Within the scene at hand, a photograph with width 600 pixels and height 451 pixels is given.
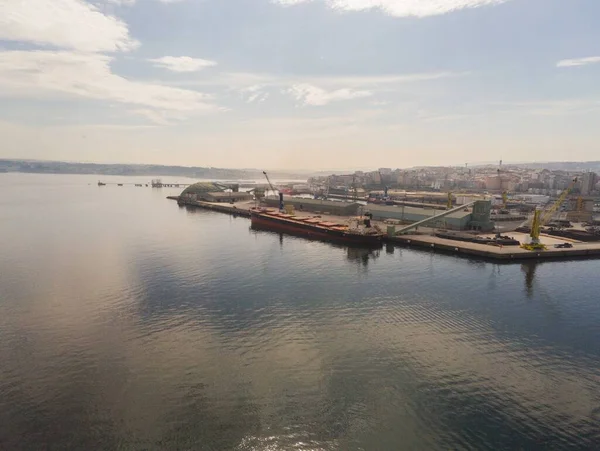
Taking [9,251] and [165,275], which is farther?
[9,251]

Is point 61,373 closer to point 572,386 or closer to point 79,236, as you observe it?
point 572,386

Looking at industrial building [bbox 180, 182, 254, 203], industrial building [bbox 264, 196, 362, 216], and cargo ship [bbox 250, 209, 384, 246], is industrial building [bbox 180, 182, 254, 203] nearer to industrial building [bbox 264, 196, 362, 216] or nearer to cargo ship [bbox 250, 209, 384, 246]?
industrial building [bbox 264, 196, 362, 216]

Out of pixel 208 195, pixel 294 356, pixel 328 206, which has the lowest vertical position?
pixel 294 356

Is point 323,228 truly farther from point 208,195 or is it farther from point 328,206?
point 208,195

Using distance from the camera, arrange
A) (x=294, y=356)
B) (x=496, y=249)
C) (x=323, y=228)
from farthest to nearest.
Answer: (x=323, y=228)
(x=496, y=249)
(x=294, y=356)

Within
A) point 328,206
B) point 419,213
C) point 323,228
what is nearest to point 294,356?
point 323,228

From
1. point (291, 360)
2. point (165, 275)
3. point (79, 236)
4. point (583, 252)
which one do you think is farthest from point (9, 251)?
point (583, 252)
